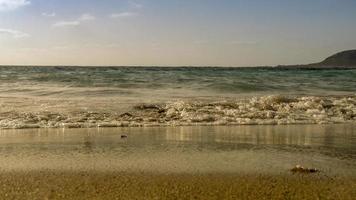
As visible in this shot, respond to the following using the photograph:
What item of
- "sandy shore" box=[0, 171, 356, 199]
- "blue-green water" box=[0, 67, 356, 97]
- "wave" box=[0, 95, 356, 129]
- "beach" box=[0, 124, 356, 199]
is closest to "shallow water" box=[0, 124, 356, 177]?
"beach" box=[0, 124, 356, 199]

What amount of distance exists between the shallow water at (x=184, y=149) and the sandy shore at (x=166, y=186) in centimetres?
30

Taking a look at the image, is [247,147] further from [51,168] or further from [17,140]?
[17,140]

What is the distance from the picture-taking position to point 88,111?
40.2ft

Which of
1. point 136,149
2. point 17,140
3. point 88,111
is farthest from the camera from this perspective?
point 88,111

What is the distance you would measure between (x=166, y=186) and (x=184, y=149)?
2083mm

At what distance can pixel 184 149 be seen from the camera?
7434 millimetres

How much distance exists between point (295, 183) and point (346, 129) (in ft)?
16.1

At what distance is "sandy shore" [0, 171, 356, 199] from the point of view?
16.6 ft

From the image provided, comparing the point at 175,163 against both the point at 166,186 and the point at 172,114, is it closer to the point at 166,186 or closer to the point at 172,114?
the point at 166,186

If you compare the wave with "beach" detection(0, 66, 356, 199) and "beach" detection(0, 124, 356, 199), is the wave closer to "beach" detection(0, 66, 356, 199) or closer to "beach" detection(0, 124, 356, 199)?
"beach" detection(0, 66, 356, 199)

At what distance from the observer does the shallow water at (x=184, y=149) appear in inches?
247

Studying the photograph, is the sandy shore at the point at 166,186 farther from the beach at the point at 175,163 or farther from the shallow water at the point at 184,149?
the shallow water at the point at 184,149

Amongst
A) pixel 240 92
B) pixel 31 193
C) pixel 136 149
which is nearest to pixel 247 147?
pixel 136 149

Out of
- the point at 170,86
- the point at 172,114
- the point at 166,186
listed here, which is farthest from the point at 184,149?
the point at 170,86
